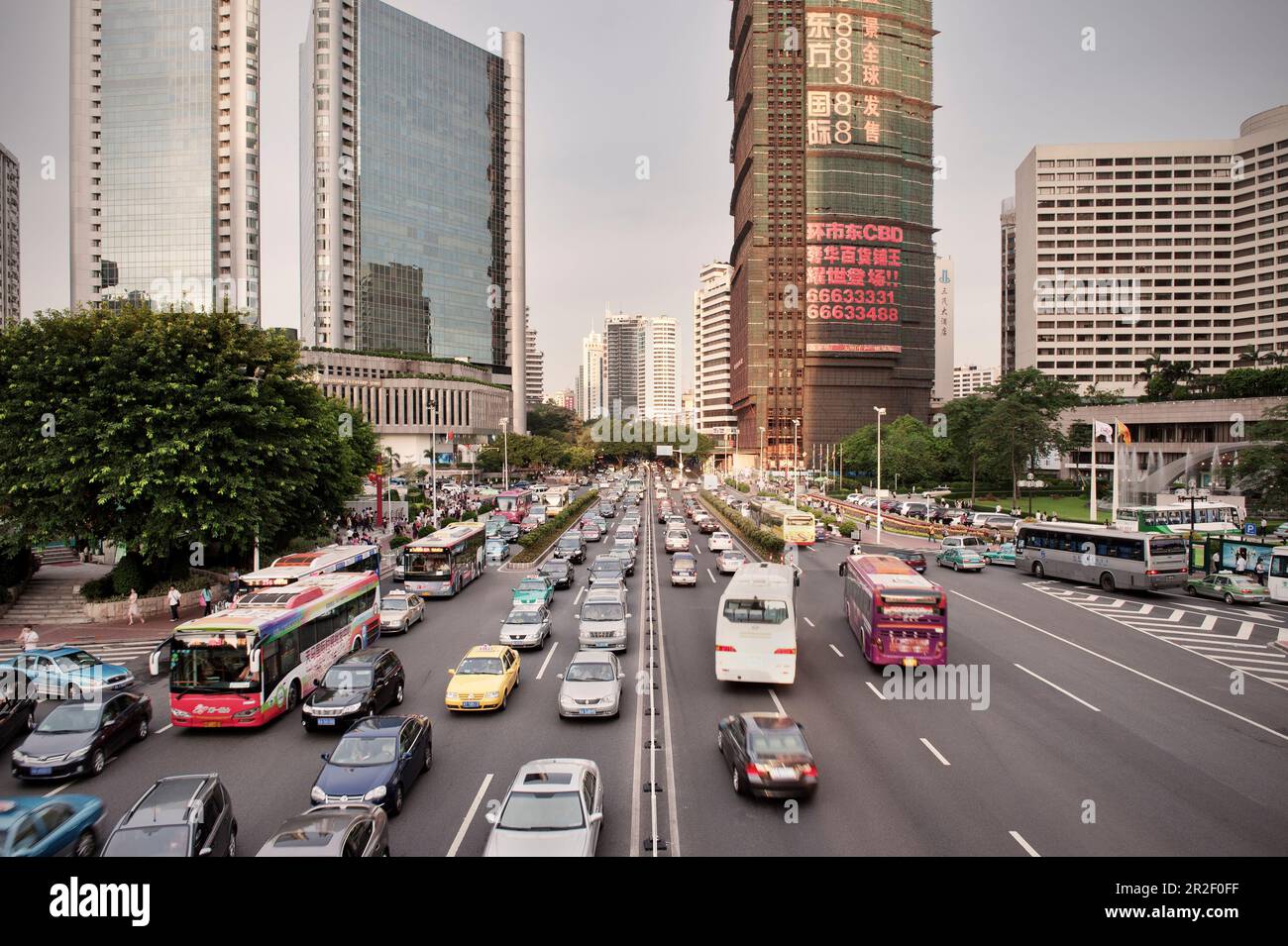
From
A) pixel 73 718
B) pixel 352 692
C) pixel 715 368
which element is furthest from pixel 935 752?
pixel 715 368

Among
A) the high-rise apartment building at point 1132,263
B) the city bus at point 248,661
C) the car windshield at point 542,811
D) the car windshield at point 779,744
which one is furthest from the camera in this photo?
the high-rise apartment building at point 1132,263

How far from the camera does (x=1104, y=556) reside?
33.2 metres

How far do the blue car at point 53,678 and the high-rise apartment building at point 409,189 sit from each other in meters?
106

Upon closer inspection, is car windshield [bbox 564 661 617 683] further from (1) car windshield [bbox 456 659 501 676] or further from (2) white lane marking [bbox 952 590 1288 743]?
(2) white lane marking [bbox 952 590 1288 743]

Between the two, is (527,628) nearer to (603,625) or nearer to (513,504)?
(603,625)

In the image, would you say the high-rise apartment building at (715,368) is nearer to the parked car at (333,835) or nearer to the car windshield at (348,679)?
the car windshield at (348,679)

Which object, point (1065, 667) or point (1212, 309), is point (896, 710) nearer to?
point (1065, 667)

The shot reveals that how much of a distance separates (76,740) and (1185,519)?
54.6 metres

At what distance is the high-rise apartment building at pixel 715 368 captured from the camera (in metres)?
183

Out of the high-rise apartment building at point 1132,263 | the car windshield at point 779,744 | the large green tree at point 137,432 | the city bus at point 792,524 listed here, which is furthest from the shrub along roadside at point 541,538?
the high-rise apartment building at point 1132,263

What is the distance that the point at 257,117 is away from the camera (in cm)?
9912

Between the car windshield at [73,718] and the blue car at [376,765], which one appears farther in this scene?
the car windshield at [73,718]

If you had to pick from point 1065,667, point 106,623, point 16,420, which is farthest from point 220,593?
point 1065,667

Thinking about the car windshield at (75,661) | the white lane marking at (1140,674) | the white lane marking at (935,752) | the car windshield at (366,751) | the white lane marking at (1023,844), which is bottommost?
the white lane marking at (1140,674)
